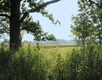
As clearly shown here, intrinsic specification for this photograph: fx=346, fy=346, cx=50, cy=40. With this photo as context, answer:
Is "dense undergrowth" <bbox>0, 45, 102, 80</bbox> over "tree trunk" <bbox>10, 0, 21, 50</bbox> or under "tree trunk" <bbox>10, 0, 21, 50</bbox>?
under

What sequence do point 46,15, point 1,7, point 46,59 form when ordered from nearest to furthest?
point 46,59
point 1,7
point 46,15

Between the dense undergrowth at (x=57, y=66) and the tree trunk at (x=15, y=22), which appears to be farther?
the tree trunk at (x=15, y=22)

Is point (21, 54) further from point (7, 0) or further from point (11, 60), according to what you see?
point (7, 0)

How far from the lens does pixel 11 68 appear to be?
11438mm

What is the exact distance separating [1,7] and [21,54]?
34.8ft

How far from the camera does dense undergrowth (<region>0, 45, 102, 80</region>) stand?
11148 millimetres

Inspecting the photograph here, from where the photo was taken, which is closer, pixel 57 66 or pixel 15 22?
pixel 57 66

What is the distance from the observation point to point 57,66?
1154cm

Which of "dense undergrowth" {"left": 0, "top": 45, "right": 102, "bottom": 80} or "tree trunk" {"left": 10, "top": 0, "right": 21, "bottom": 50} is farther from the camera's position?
"tree trunk" {"left": 10, "top": 0, "right": 21, "bottom": 50}

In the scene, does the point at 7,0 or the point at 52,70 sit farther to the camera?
the point at 7,0

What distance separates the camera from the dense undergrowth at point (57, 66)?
36.6 ft

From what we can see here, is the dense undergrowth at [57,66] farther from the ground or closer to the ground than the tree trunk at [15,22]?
closer to the ground

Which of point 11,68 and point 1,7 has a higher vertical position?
point 1,7

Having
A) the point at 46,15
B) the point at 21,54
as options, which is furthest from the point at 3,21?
the point at 21,54
